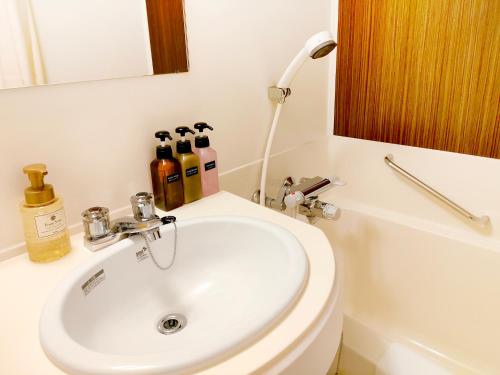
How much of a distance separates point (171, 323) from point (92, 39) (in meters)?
0.63

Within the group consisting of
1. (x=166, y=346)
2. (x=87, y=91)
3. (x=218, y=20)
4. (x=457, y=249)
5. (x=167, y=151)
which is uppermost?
(x=218, y=20)

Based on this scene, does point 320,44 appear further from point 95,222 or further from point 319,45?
point 95,222

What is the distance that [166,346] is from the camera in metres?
0.72

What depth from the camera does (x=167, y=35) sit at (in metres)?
0.99

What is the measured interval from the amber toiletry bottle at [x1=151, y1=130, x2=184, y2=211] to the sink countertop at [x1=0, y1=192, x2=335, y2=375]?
4cm

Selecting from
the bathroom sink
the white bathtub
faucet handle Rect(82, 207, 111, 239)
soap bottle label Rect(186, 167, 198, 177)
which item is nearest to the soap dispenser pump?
soap bottle label Rect(186, 167, 198, 177)

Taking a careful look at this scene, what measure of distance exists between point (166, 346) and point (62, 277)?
233 millimetres

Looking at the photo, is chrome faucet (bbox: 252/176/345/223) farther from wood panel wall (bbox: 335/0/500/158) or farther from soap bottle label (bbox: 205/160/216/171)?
wood panel wall (bbox: 335/0/500/158)

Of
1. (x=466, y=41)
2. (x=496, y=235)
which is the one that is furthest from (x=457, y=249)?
(x=466, y=41)

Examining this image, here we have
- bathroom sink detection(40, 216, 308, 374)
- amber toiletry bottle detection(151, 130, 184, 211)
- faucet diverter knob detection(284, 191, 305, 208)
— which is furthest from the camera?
faucet diverter knob detection(284, 191, 305, 208)

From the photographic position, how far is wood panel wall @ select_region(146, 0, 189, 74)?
968mm

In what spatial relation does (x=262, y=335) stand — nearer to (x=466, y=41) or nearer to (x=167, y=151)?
(x=167, y=151)

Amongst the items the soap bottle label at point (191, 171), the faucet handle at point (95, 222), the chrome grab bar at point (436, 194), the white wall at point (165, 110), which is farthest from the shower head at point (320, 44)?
the faucet handle at point (95, 222)

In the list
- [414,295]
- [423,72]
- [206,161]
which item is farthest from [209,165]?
[414,295]
